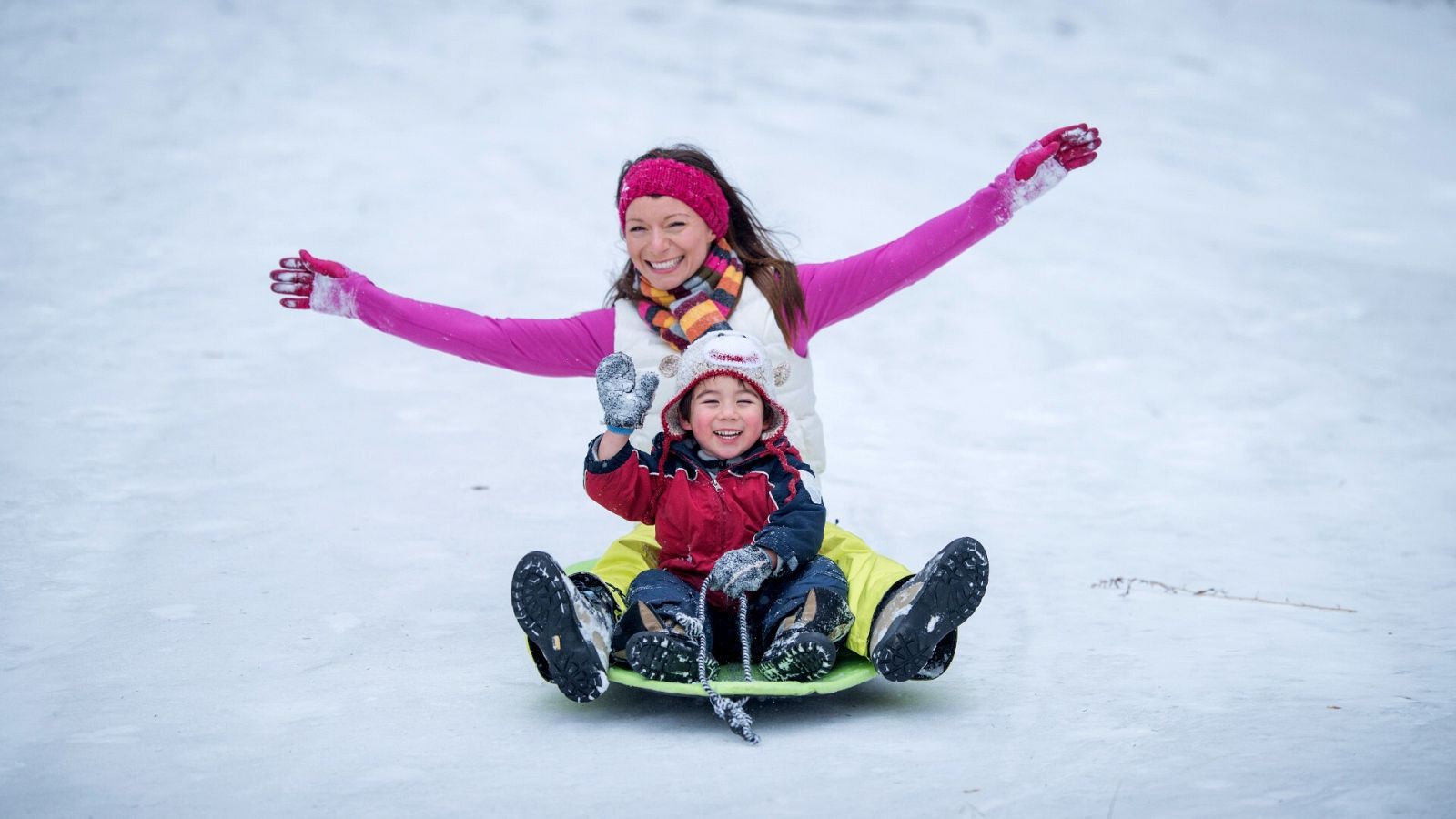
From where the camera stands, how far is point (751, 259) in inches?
132

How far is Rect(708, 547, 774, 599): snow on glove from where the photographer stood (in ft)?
9.09

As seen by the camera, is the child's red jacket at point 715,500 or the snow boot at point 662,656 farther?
the child's red jacket at point 715,500

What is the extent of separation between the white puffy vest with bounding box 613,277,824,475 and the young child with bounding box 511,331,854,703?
17cm

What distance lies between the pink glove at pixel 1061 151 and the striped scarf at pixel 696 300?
65cm

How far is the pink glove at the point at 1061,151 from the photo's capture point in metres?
3.17

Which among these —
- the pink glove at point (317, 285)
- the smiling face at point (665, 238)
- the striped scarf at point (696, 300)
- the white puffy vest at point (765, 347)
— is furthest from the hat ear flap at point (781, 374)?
the pink glove at point (317, 285)

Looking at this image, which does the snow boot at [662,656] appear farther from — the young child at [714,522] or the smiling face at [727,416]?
the smiling face at [727,416]

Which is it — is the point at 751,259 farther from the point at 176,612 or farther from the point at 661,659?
the point at 176,612

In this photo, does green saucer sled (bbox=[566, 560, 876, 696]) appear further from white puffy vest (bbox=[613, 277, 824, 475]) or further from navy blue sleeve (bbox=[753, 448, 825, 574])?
white puffy vest (bbox=[613, 277, 824, 475])

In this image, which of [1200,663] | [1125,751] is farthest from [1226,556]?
[1125,751]

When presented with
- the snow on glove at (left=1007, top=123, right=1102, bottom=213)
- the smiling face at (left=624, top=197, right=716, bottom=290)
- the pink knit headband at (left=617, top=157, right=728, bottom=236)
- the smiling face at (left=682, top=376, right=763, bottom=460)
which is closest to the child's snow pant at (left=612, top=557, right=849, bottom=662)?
the smiling face at (left=682, top=376, right=763, bottom=460)

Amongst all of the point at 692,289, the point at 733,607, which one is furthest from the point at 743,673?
the point at 692,289

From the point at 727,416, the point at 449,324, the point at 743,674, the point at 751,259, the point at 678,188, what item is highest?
the point at 678,188

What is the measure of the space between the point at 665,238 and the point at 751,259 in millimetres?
244
